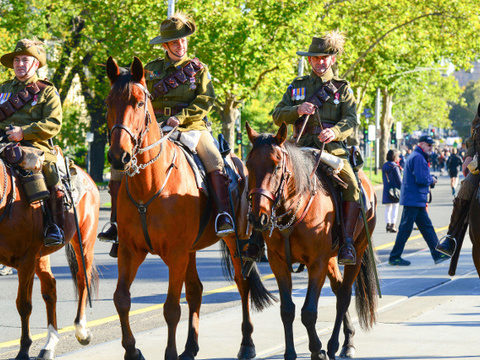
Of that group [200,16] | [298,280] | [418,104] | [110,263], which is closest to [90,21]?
[200,16]

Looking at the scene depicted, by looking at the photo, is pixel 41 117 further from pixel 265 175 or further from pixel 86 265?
pixel 265 175

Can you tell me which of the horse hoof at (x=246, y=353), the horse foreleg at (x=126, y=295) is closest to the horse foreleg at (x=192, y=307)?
the horse hoof at (x=246, y=353)

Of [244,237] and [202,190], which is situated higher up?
[202,190]

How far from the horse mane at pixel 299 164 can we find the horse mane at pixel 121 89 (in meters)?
1.06

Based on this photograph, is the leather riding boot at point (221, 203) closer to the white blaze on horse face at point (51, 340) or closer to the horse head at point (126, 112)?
the horse head at point (126, 112)

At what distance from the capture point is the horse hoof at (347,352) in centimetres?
703

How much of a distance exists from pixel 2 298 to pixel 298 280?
4149 mm

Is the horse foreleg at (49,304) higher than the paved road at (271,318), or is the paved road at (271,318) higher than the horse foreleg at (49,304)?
the horse foreleg at (49,304)

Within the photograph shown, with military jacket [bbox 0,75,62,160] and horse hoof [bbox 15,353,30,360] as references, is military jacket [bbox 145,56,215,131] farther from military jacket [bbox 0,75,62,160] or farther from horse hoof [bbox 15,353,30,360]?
horse hoof [bbox 15,353,30,360]

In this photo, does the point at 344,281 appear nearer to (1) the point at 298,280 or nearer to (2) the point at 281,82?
(1) the point at 298,280

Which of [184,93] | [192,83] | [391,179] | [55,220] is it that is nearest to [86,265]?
[55,220]

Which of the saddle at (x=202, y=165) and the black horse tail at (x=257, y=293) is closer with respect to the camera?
the saddle at (x=202, y=165)

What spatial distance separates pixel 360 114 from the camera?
4903cm

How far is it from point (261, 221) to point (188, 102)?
1879 millimetres
